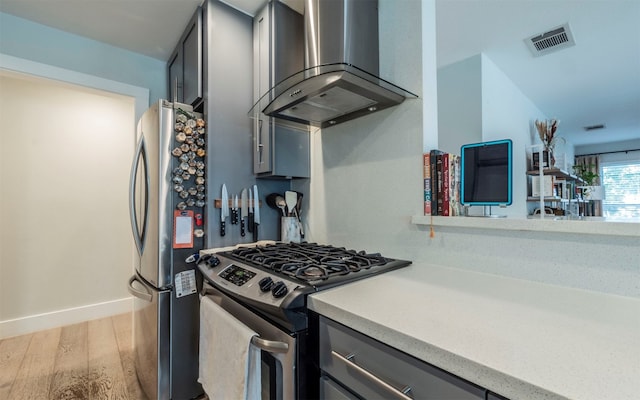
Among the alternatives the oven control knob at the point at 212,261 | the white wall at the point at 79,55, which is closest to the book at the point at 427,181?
the oven control knob at the point at 212,261

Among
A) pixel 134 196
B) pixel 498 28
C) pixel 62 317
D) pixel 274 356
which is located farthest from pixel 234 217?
pixel 498 28

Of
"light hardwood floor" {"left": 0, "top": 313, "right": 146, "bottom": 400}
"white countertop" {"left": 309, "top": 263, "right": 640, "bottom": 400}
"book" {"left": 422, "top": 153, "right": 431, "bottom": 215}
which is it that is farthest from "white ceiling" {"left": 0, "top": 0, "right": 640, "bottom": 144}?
"light hardwood floor" {"left": 0, "top": 313, "right": 146, "bottom": 400}

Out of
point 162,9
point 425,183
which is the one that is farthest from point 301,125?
point 162,9

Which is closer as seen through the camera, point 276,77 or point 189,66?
point 276,77

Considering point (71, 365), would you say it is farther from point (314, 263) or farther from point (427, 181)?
point (427, 181)

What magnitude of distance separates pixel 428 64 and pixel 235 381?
61.2 inches

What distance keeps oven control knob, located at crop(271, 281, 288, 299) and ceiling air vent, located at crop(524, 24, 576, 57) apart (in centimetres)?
286

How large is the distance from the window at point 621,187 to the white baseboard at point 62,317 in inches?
347

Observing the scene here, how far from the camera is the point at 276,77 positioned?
1.72 m

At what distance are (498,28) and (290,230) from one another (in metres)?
2.24

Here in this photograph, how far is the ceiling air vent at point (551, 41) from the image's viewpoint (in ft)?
7.42

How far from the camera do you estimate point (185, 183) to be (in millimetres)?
1651

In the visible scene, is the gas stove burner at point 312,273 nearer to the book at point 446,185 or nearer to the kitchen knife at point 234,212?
the book at point 446,185

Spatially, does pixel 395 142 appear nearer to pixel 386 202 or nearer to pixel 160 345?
pixel 386 202
